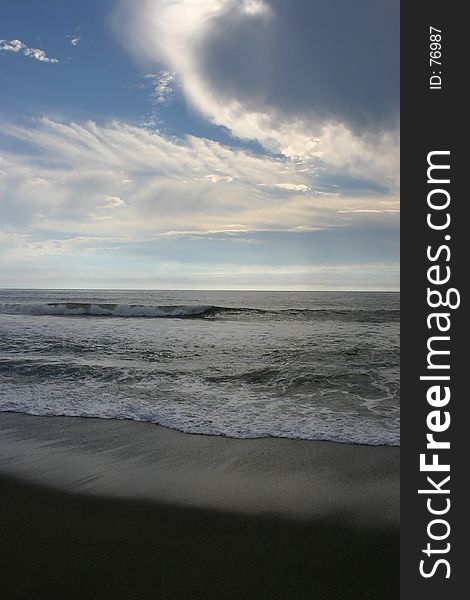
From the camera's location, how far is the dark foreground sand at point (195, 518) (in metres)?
2.73

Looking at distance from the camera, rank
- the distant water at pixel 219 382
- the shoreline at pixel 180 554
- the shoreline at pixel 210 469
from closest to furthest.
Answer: the shoreline at pixel 180 554
the shoreline at pixel 210 469
the distant water at pixel 219 382

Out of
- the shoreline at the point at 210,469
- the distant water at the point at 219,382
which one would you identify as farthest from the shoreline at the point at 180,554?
the distant water at the point at 219,382

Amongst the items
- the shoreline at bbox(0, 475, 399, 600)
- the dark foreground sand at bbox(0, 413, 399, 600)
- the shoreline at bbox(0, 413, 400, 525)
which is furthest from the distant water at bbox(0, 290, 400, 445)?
the shoreline at bbox(0, 475, 399, 600)

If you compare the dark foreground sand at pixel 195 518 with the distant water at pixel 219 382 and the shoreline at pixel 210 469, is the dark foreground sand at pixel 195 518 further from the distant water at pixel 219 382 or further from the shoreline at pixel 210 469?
the distant water at pixel 219 382

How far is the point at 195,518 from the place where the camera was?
141 inches

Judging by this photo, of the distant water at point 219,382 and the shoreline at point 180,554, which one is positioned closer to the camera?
the shoreline at point 180,554

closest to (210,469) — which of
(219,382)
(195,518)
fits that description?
(195,518)

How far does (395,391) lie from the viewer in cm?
825

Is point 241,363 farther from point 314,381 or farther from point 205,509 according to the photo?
point 205,509

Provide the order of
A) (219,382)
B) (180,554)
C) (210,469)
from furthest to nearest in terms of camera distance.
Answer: (219,382), (210,469), (180,554)

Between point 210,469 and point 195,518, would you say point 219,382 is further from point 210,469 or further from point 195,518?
point 195,518

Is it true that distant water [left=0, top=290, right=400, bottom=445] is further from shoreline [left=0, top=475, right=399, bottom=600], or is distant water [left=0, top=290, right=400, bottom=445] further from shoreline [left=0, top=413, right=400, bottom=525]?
shoreline [left=0, top=475, right=399, bottom=600]

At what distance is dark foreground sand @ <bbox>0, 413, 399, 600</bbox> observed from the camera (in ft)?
8.95

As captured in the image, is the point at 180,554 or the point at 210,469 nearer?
the point at 180,554
